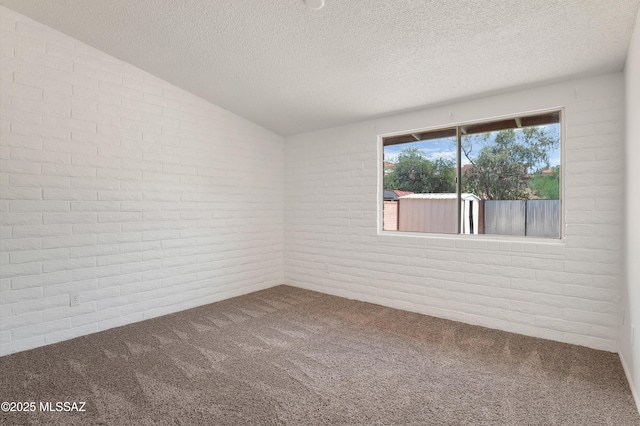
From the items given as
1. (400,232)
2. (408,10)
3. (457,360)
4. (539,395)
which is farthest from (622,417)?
(408,10)

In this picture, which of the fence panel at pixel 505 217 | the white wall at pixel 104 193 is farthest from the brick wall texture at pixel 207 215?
the fence panel at pixel 505 217

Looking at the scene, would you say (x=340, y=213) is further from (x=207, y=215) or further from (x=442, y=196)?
(x=207, y=215)

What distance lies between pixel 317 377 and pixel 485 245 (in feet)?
6.63

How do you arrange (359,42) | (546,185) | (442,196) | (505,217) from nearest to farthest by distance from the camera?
1. (359,42)
2. (546,185)
3. (505,217)
4. (442,196)

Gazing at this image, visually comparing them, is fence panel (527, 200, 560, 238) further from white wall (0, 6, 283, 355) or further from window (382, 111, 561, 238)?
white wall (0, 6, 283, 355)

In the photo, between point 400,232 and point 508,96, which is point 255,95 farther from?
point 508,96

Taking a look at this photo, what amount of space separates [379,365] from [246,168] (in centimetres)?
305

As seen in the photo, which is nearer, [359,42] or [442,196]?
[359,42]

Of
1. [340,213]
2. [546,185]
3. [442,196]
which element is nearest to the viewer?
[546,185]

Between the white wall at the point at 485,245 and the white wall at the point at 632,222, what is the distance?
0.24 metres

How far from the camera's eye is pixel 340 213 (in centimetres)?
434

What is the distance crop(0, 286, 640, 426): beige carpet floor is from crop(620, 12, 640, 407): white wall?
189 millimetres

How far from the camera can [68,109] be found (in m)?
2.96

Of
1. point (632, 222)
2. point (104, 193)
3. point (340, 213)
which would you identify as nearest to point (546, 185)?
point (632, 222)
